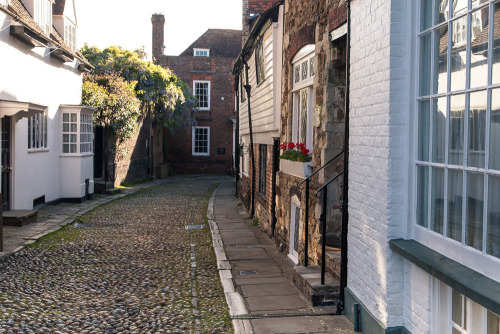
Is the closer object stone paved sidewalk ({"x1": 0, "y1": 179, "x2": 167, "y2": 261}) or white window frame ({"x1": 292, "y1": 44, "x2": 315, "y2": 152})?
white window frame ({"x1": 292, "y1": 44, "x2": 315, "y2": 152})

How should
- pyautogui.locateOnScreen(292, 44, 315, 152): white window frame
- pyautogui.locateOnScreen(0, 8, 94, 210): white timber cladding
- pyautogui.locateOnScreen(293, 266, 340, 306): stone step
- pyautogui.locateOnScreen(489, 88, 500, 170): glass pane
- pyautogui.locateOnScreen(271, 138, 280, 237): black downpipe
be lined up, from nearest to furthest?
pyautogui.locateOnScreen(489, 88, 500, 170): glass pane, pyautogui.locateOnScreen(293, 266, 340, 306): stone step, pyautogui.locateOnScreen(292, 44, 315, 152): white window frame, pyautogui.locateOnScreen(271, 138, 280, 237): black downpipe, pyautogui.locateOnScreen(0, 8, 94, 210): white timber cladding

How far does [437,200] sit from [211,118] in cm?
3532


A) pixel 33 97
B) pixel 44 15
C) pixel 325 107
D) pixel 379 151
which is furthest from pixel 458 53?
pixel 44 15

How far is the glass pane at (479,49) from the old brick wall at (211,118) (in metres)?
35.0

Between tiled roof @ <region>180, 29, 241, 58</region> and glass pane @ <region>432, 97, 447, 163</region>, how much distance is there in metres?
36.7

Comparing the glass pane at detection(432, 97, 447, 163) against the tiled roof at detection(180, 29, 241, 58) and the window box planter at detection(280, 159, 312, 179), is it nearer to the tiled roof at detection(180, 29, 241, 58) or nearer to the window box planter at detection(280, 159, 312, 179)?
the window box planter at detection(280, 159, 312, 179)

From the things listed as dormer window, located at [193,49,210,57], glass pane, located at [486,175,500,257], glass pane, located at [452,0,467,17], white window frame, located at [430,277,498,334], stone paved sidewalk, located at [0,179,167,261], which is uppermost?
dormer window, located at [193,49,210,57]

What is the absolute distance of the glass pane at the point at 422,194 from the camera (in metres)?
4.17

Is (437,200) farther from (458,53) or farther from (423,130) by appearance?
(458,53)

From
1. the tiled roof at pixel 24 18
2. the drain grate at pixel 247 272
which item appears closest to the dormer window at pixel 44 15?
the tiled roof at pixel 24 18

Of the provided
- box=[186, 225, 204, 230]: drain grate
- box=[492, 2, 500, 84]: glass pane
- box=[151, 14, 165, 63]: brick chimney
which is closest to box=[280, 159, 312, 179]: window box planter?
box=[492, 2, 500, 84]: glass pane

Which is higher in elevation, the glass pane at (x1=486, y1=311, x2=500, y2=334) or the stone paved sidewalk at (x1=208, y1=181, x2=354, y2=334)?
the glass pane at (x1=486, y1=311, x2=500, y2=334)

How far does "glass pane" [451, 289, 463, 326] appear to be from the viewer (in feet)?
11.8

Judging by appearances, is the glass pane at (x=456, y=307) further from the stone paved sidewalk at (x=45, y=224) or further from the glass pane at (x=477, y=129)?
the stone paved sidewalk at (x=45, y=224)
